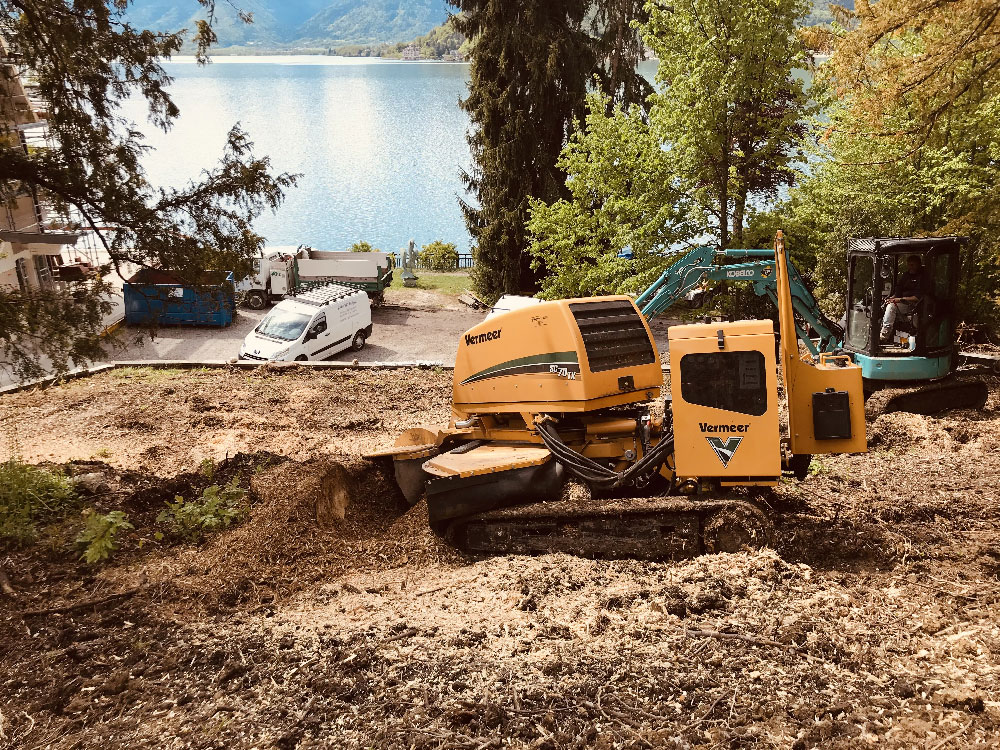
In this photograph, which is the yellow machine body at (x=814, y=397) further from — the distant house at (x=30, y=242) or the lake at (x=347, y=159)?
the distant house at (x=30, y=242)

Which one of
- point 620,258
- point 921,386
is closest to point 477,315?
point 620,258

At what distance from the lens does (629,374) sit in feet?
28.3

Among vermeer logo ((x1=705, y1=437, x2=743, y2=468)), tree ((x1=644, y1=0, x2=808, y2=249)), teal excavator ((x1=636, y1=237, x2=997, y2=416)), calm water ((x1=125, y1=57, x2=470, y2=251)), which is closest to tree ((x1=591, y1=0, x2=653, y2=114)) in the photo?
calm water ((x1=125, y1=57, x2=470, y2=251))

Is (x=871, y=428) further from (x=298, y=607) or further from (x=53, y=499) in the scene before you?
(x=53, y=499)

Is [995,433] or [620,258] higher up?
[620,258]

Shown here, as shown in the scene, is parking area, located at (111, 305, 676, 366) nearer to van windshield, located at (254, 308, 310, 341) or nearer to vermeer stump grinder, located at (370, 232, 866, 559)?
van windshield, located at (254, 308, 310, 341)

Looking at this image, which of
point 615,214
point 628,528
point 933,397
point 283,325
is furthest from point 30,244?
point 933,397

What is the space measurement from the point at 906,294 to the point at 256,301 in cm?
2449

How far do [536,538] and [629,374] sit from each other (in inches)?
80.0

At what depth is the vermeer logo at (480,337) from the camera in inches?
376

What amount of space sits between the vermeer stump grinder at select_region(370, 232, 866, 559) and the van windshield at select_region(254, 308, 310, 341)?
12914mm

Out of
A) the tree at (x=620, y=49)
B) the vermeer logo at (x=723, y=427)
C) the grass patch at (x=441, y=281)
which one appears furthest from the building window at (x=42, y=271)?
the vermeer logo at (x=723, y=427)

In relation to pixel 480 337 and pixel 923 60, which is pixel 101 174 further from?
pixel 923 60

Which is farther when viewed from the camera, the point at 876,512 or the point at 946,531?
the point at 876,512
